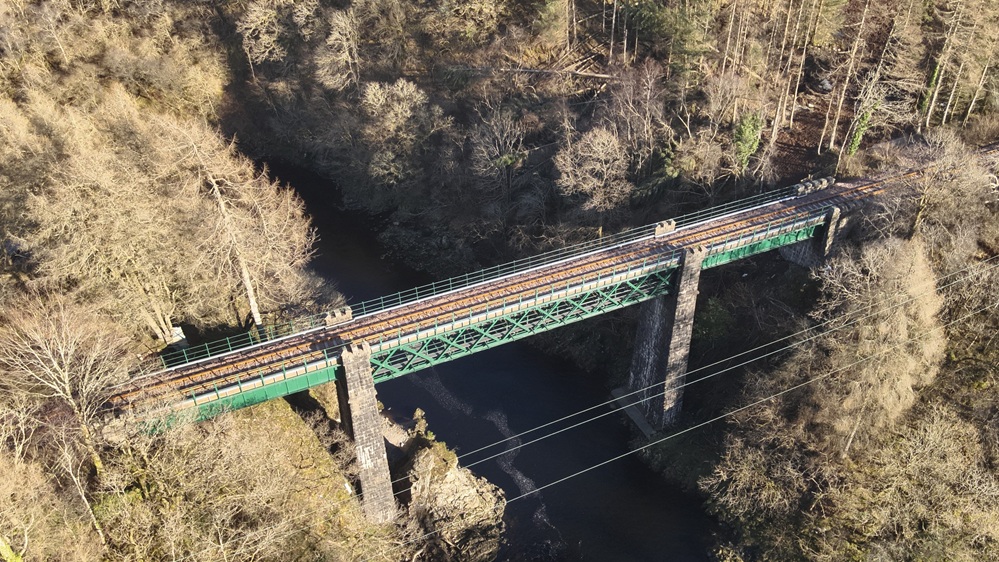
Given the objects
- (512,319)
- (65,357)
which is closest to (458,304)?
(512,319)

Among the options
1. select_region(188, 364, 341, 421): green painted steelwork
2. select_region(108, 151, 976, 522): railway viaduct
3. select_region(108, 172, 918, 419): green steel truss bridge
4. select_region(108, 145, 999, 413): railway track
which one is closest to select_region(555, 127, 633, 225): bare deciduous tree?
select_region(108, 151, 976, 522): railway viaduct

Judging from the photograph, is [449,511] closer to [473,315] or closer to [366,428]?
[366,428]

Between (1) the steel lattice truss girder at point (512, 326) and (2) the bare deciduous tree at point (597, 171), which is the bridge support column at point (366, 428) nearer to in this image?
(1) the steel lattice truss girder at point (512, 326)

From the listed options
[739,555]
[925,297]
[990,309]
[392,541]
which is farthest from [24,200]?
[990,309]

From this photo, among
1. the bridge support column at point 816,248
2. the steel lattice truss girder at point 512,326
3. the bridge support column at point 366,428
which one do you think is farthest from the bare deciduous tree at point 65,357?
the bridge support column at point 816,248

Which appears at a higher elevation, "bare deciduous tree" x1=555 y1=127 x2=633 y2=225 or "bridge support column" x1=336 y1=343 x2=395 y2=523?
"bare deciduous tree" x1=555 y1=127 x2=633 y2=225

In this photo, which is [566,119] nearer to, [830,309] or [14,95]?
[830,309]

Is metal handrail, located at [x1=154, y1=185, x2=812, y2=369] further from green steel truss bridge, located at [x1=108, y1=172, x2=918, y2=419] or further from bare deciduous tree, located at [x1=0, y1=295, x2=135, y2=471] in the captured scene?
bare deciduous tree, located at [x1=0, y1=295, x2=135, y2=471]
